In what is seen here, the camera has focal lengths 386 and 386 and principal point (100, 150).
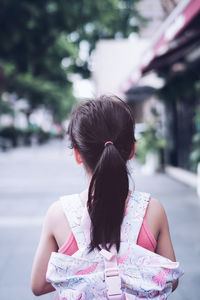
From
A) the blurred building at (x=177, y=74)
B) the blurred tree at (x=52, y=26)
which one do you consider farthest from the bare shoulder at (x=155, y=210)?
the blurred tree at (x=52, y=26)

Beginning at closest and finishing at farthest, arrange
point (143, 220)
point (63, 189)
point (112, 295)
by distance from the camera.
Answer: point (112, 295) < point (143, 220) < point (63, 189)

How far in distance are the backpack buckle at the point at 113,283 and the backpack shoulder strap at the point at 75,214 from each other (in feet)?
0.41

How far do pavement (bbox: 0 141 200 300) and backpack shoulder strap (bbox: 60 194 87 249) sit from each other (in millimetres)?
271

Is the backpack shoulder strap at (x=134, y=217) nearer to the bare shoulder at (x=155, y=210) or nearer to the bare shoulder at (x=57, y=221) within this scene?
the bare shoulder at (x=155, y=210)

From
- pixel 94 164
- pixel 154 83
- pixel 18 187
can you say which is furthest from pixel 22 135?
pixel 94 164

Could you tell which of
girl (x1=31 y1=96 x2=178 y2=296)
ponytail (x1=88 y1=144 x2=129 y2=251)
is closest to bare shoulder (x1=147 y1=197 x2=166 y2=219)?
girl (x1=31 y1=96 x2=178 y2=296)

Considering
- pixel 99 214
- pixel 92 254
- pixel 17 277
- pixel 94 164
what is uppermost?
pixel 94 164

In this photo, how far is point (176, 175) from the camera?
8.99 meters

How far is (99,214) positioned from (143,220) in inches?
6.1

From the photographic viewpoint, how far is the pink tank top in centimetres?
126

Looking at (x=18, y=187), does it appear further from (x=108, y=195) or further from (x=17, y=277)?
(x=108, y=195)

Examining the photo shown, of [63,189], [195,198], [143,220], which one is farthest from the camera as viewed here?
[63,189]

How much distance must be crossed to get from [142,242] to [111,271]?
0.15m

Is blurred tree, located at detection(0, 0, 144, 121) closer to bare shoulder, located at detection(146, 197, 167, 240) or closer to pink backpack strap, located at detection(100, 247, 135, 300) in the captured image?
bare shoulder, located at detection(146, 197, 167, 240)
